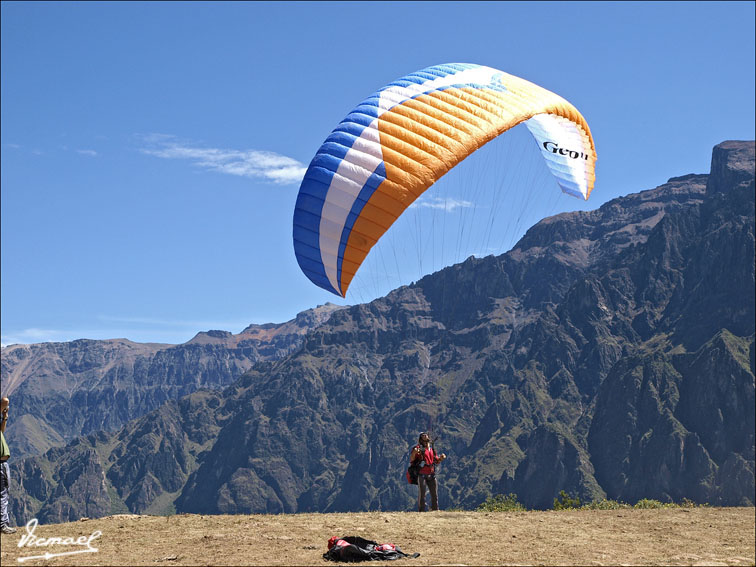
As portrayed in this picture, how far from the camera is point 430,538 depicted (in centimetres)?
1995

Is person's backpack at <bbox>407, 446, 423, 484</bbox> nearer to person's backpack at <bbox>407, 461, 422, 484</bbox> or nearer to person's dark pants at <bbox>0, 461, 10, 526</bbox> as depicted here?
person's backpack at <bbox>407, 461, 422, 484</bbox>

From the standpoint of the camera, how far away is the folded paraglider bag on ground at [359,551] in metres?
17.4

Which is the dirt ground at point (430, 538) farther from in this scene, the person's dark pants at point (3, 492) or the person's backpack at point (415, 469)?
the person's backpack at point (415, 469)

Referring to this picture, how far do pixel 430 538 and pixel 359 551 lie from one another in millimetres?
3073

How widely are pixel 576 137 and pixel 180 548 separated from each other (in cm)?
2231

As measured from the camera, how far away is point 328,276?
26734 millimetres

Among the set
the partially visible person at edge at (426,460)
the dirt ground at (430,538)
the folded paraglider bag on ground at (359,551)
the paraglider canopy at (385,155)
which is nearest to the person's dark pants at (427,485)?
the partially visible person at edge at (426,460)

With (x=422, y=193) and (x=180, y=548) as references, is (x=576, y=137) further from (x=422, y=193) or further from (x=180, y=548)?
(x=180, y=548)

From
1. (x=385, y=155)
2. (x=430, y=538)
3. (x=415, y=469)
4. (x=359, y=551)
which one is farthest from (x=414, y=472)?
(x=385, y=155)

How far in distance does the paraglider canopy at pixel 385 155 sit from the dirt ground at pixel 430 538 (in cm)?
840

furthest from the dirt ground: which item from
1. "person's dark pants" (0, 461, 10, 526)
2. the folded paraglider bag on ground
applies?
"person's dark pants" (0, 461, 10, 526)

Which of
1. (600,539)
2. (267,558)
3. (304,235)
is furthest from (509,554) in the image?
(304,235)

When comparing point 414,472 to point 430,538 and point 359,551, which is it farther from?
point 359,551

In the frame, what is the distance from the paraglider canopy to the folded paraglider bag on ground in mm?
10354
